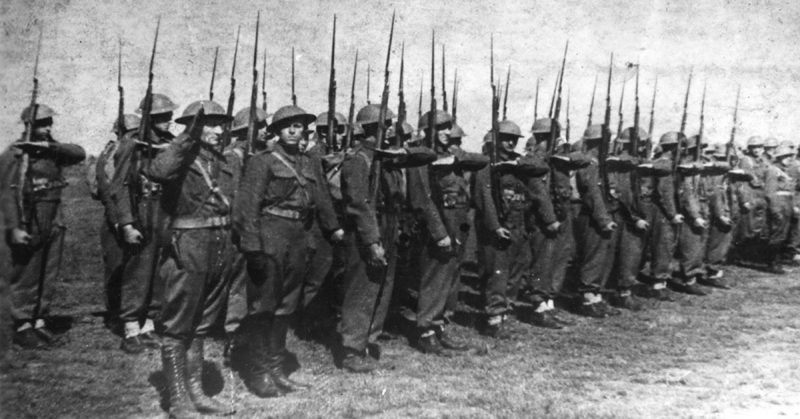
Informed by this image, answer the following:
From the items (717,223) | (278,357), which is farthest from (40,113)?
(717,223)

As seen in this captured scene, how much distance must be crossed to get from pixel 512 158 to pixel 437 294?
→ 208 centimetres

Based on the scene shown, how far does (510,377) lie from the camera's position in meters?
5.84

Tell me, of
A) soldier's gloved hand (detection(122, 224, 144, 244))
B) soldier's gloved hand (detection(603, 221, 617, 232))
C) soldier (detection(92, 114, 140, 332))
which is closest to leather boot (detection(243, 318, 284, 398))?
soldier's gloved hand (detection(122, 224, 144, 244))

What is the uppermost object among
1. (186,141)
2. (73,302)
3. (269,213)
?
(186,141)

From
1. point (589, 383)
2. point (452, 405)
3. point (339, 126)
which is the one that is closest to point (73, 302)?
Answer: point (339, 126)

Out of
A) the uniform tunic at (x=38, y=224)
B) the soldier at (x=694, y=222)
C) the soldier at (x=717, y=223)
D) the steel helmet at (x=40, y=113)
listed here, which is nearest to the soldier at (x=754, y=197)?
the soldier at (x=717, y=223)

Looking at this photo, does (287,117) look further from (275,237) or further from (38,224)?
(38,224)

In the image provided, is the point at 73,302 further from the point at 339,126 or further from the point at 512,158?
the point at 512,158

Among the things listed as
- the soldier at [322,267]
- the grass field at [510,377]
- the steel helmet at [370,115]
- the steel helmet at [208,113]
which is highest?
the steel helmet at [370,115]

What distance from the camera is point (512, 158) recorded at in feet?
25.3

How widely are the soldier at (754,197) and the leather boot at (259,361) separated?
361 inches

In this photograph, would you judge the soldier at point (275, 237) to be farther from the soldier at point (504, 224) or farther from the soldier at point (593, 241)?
the soldier at point (593, 241)

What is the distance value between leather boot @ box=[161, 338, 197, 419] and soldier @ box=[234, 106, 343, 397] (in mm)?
709

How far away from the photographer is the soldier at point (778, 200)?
1134cm
